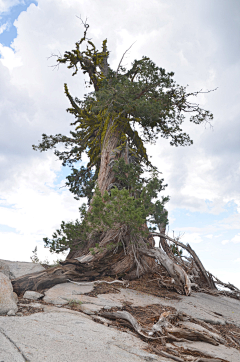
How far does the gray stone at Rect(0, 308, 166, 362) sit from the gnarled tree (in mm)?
2766

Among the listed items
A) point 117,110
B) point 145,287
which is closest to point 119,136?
point 117,110

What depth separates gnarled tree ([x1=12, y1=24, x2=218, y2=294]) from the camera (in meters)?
7.30

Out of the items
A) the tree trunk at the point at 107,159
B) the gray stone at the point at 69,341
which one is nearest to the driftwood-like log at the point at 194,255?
→ the tree trunk at the point at 107,159

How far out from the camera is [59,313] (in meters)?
4.42

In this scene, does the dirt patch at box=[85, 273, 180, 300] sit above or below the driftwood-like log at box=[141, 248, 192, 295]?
below

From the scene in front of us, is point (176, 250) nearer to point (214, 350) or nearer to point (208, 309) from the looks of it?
point (208, 309)

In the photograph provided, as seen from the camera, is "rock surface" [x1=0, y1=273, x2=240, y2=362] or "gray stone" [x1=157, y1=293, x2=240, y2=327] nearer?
"rock surface" [x1=0, y1=273, x2=240, y2=362]

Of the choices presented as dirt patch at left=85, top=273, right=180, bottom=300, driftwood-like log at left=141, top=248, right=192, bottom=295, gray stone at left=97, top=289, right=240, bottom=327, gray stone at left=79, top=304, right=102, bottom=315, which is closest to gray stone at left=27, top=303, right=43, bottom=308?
gray stone at left=79, top=304, right=102, bottom=315

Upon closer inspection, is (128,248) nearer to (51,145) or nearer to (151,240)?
(151,240)

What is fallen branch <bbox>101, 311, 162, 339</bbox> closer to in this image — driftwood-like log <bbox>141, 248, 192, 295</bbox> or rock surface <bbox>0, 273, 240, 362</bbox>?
rock surface <bbox>0, 273, 240, 362</bbox>

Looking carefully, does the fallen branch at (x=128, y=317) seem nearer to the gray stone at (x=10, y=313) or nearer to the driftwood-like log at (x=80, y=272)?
the gray stone at (x=10, y=313)

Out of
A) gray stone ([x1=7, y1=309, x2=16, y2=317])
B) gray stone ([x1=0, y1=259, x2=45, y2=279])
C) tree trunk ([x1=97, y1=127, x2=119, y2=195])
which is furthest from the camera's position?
tree trunk ([x1=97, y1=127, x2=119, y2=195])

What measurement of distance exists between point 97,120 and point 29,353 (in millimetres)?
11210

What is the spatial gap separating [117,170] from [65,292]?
467cm
